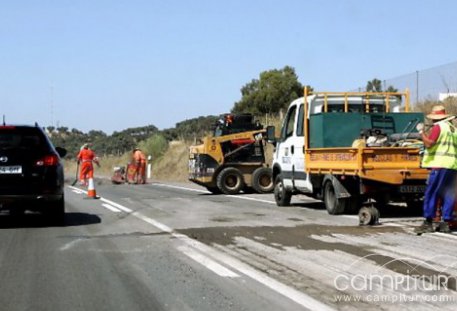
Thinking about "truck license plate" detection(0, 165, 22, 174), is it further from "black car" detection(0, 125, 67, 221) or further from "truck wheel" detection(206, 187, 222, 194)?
"truck wheel" detection(206, 187, 222, 194)

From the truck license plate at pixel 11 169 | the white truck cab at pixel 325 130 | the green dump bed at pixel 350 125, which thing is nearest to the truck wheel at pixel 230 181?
the white truck cab at pixel 325 130

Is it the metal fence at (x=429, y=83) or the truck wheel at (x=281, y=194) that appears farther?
the metal fence at (x=429, y=83)

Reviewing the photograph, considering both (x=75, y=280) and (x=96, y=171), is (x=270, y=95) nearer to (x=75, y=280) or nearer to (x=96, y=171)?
(x=96, y=171)

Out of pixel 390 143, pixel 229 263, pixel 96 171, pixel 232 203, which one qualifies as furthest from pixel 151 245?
pixel 96 171

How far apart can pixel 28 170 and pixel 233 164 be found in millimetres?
11667

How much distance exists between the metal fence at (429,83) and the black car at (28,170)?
17410 millimetres

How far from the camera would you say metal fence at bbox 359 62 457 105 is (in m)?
24.6

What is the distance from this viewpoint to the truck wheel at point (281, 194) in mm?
15865

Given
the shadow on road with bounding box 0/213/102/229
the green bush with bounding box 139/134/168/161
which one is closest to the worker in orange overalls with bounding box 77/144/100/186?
the shadow on road with bounding box 0/213/102/229

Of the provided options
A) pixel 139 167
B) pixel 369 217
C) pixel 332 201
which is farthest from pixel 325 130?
pixel 139 167

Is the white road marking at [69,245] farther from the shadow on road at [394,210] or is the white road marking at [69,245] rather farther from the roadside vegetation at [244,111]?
the roadside vegetation at [244,111]

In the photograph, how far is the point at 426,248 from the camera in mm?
8672

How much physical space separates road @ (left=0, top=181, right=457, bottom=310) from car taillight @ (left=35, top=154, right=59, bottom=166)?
1.17 metres

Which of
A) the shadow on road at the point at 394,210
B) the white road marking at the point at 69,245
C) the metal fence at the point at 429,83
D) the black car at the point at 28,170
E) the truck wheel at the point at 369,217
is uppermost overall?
the metal fence at the point at 429,83
